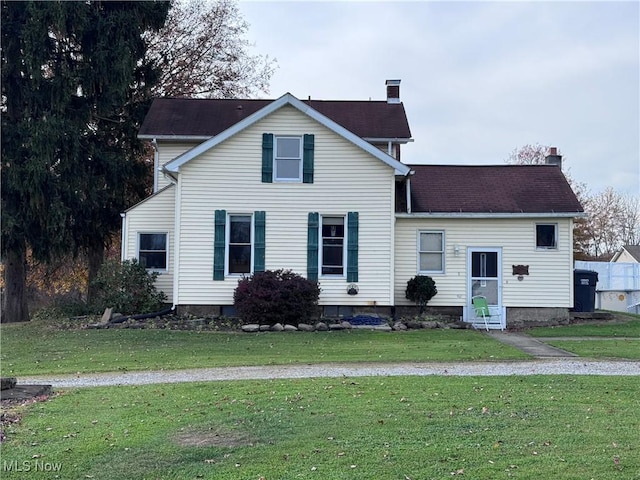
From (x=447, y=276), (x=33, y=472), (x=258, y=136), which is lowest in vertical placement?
(x=33, y=472)

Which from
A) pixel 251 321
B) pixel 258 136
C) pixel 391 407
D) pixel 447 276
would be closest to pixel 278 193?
pixel 258 136

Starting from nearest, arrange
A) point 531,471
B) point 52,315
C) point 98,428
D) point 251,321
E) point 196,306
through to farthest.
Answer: point 531,471 → point 98,428 → point 251,321 → point 196,306 → point 52,315

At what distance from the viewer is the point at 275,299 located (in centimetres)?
1766

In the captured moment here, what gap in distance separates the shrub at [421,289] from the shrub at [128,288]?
7.66 m

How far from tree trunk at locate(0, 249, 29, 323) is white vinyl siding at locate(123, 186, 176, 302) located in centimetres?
539

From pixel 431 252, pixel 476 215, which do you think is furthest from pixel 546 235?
pixel 431 252

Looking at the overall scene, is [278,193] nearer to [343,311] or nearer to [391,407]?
[343,311]

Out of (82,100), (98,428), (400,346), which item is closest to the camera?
(98,428)

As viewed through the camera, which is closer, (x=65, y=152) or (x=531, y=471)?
(x=531, y=471)

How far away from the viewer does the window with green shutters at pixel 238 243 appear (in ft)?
63.1

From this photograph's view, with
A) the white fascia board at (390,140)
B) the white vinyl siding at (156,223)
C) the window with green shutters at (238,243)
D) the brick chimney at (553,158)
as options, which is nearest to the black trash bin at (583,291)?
the brick chimney at (553,158)

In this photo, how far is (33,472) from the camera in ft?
19.4

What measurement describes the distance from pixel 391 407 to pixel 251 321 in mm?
10254

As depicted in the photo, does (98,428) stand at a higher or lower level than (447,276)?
lower
